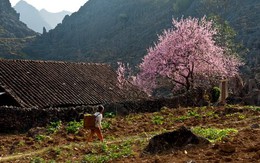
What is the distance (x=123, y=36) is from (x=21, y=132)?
5075 inches

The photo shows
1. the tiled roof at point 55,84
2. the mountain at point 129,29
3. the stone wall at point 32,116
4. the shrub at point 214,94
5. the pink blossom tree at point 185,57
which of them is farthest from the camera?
the mountain at point 129,29

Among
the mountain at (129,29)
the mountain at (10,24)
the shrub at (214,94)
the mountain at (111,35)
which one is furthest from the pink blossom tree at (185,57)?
the mountain at (10,24)

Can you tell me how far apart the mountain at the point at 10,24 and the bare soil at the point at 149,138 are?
504 ft

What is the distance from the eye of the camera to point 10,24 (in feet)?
586

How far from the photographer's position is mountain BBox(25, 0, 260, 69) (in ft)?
372

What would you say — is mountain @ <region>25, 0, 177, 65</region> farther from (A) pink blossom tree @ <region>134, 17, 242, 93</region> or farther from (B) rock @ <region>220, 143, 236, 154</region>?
(B) rock @ <region>220, 143, 236, 154</region>

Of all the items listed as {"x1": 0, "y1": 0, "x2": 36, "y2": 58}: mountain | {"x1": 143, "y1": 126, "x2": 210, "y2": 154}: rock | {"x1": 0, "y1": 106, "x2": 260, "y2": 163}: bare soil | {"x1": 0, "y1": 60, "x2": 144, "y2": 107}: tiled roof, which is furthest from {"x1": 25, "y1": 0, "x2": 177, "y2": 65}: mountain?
{"x1": 143, "y1": 126, "x2": 210, "y2": 154}: rock

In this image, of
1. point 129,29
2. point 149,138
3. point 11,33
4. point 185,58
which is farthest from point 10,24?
point 149,138

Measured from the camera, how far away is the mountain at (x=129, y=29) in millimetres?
113375

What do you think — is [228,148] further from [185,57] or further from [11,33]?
[11,33]

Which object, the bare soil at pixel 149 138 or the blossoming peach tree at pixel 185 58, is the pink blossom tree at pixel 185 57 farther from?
the bare soil at pixel 149 138

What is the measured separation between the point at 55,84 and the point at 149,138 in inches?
828

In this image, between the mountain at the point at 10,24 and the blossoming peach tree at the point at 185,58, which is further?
the mountain at the point at 10,24

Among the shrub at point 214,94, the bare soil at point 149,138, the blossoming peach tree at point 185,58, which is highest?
the blossoming peach tree at point 185,58
